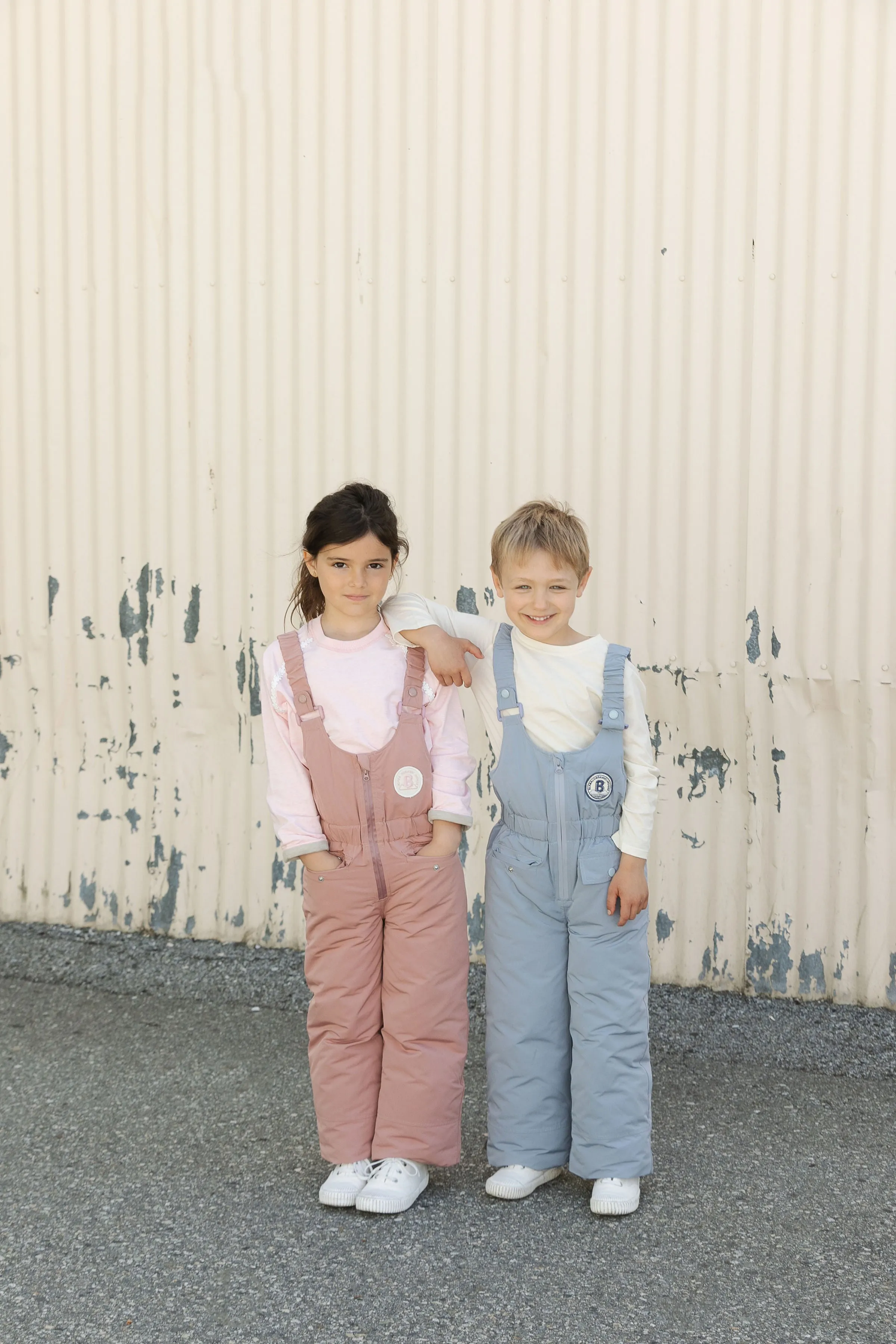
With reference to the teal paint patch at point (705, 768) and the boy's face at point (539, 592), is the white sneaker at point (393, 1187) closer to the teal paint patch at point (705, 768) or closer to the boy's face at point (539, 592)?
the boy's face at point (539, 592)

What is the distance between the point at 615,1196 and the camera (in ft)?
9.13

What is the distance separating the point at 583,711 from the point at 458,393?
5.82ft

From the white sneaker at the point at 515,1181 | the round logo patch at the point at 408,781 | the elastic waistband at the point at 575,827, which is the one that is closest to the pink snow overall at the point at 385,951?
the round logo patch at the point at 408,781

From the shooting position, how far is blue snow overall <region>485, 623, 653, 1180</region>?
2.81m

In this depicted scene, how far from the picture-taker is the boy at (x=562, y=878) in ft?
9.21

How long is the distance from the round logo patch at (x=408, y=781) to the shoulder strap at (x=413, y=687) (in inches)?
5.0

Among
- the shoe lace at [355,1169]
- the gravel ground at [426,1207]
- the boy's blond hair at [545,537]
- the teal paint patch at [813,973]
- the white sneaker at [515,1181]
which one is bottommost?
the gravel ground at [426,1207]

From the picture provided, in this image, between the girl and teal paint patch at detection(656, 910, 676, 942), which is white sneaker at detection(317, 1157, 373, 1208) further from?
teal paint patch at detection(656, 910, 676, 942)

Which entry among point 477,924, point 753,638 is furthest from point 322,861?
point 753,638

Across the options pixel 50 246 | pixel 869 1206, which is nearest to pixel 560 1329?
pixel 869 1206

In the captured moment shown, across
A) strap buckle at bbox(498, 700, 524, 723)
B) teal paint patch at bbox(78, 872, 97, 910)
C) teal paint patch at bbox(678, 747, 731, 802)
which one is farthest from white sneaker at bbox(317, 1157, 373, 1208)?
teal paint patch at bbox(78, 872, 97, 910)

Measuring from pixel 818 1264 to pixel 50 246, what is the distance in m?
4.06

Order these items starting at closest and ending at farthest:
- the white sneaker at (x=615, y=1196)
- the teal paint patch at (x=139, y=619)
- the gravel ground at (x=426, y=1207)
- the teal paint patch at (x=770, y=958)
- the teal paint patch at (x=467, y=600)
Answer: the gravel ground at (x=426, y=1207) → the white sneaker at (x=615, y=1196) → the teal paint patch at (x=770, y=958) → the teal paint patch at (x=467, y=600) → the teal paint patch at (x=139, y=619)

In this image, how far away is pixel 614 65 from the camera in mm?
4047
